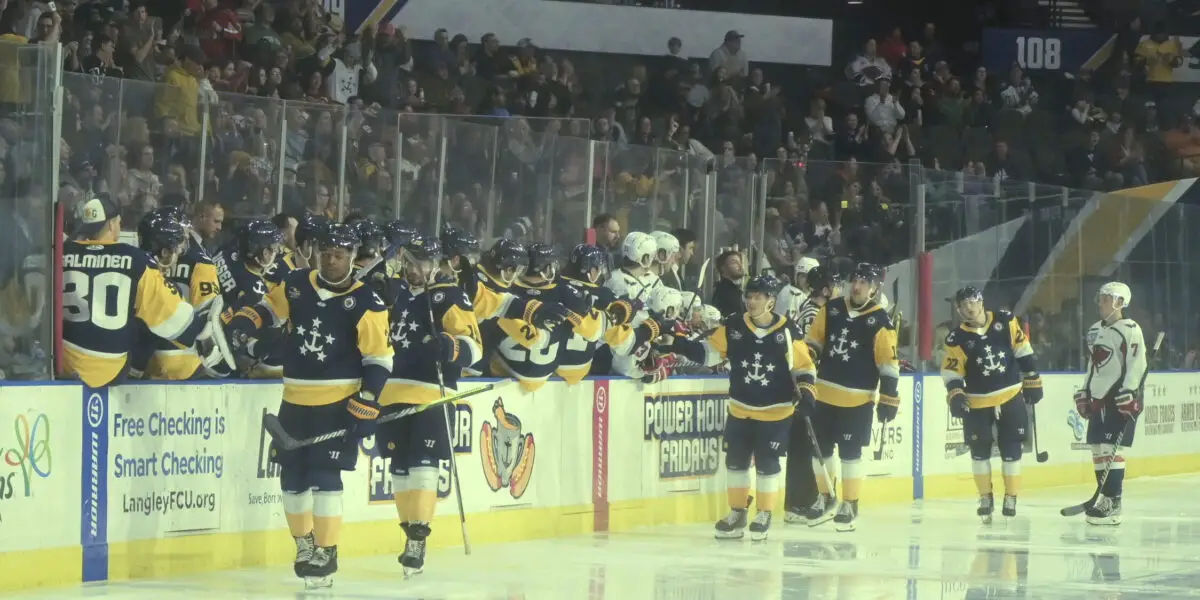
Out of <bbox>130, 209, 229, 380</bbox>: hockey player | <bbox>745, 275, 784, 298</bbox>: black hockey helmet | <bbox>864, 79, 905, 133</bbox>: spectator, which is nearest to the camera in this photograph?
<bbox>130, 209, 229, 380</bbox>: hockey player

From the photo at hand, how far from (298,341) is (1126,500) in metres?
8.46

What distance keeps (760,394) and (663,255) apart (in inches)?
73.4

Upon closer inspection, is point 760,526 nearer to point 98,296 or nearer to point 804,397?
point 804,397

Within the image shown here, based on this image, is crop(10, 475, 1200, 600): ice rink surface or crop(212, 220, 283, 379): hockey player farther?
crop(212, 220, 283, 379): hockey player

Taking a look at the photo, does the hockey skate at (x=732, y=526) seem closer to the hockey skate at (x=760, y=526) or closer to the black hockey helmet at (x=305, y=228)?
the hockey skate at (x=760, y=526)

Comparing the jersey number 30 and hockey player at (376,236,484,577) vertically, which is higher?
the jersey number 30

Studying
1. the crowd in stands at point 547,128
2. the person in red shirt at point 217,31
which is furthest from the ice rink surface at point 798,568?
the person in red shirt at point 217,31

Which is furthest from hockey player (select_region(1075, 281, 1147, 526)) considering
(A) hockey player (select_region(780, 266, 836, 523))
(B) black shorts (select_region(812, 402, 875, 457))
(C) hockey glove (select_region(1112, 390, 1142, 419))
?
(A) hockey player (select_region(780, 266, 836, 523))

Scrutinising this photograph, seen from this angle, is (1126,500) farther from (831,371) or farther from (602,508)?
(602,508)

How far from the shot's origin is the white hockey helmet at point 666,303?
39.0 ft

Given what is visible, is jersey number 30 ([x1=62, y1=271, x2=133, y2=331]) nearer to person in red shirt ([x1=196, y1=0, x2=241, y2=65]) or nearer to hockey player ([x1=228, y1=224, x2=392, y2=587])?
hockey player ([x1=228, y1=224, x2=392, y2=587])

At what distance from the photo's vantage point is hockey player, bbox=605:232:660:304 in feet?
39.5

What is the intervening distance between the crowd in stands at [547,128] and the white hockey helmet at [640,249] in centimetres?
44

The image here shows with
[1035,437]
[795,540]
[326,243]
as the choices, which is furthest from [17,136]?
[1035,437]
